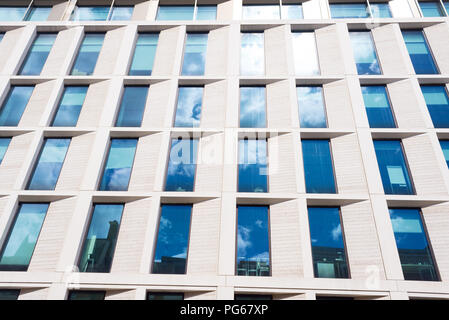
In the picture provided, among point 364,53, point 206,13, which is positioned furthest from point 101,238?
point 364,53

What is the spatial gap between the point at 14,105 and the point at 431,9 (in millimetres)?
A: 21685

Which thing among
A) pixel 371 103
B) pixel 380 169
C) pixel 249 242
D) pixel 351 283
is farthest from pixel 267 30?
pixel 351 283

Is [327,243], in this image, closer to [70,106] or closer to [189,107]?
[189,107]

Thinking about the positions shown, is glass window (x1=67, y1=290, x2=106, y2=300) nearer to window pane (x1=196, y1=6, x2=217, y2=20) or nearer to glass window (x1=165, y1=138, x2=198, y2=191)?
glass window (x1=165, y1=138, x2=198, y2=191)

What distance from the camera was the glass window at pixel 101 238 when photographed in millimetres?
10766

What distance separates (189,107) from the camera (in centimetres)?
1441

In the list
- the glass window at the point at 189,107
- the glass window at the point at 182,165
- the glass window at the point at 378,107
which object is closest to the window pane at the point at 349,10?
the glass window at the point at 378,107

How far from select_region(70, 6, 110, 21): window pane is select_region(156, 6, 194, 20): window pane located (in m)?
3.10

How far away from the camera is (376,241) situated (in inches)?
419

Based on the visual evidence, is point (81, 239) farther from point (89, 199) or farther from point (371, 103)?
point (371, 103)

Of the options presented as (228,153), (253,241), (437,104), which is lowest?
(253,241)

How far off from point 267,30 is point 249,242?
11.3m

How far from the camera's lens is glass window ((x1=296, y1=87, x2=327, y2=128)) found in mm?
13620

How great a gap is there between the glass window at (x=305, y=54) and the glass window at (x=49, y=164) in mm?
10990
